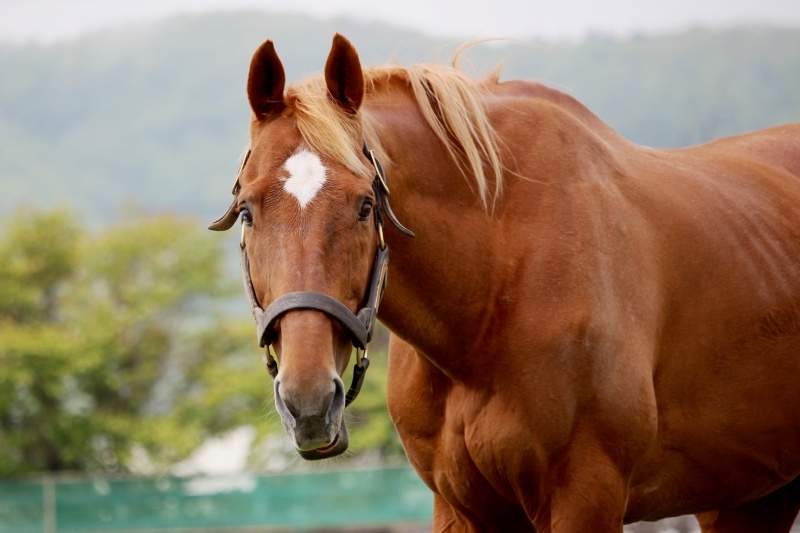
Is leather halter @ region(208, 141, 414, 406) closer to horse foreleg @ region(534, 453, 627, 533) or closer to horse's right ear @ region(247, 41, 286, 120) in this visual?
horse's right ear @ region(247, 41, 286, 120)

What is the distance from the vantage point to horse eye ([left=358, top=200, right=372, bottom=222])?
3283mm

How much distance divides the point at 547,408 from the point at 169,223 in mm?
22516

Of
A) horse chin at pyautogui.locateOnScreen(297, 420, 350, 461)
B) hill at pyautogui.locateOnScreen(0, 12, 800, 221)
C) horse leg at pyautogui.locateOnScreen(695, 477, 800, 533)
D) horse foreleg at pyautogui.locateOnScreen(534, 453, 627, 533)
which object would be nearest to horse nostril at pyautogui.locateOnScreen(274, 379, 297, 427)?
horse chin at pyautogui.locateOnScreen(297, 420, 350, 461)

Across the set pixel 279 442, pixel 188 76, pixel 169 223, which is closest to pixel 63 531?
pixel 279 442

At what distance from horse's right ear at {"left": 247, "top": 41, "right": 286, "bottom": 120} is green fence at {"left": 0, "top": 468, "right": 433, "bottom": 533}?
47.6 ft

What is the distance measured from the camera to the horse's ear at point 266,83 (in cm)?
343

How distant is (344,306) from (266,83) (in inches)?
33.5

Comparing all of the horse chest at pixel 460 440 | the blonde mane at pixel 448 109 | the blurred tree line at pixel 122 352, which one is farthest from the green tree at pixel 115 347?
the blonde mane at pixel 448 109

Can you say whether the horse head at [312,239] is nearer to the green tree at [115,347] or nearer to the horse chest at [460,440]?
the horse chest at [460,440]

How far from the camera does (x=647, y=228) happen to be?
4027mm

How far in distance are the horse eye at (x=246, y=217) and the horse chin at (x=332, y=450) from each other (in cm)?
70

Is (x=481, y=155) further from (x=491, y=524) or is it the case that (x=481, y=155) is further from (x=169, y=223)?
(x=169, y=223)

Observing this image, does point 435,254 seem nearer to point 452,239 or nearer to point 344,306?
point 452,239

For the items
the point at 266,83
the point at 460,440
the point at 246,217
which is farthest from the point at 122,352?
the point at 246,217
